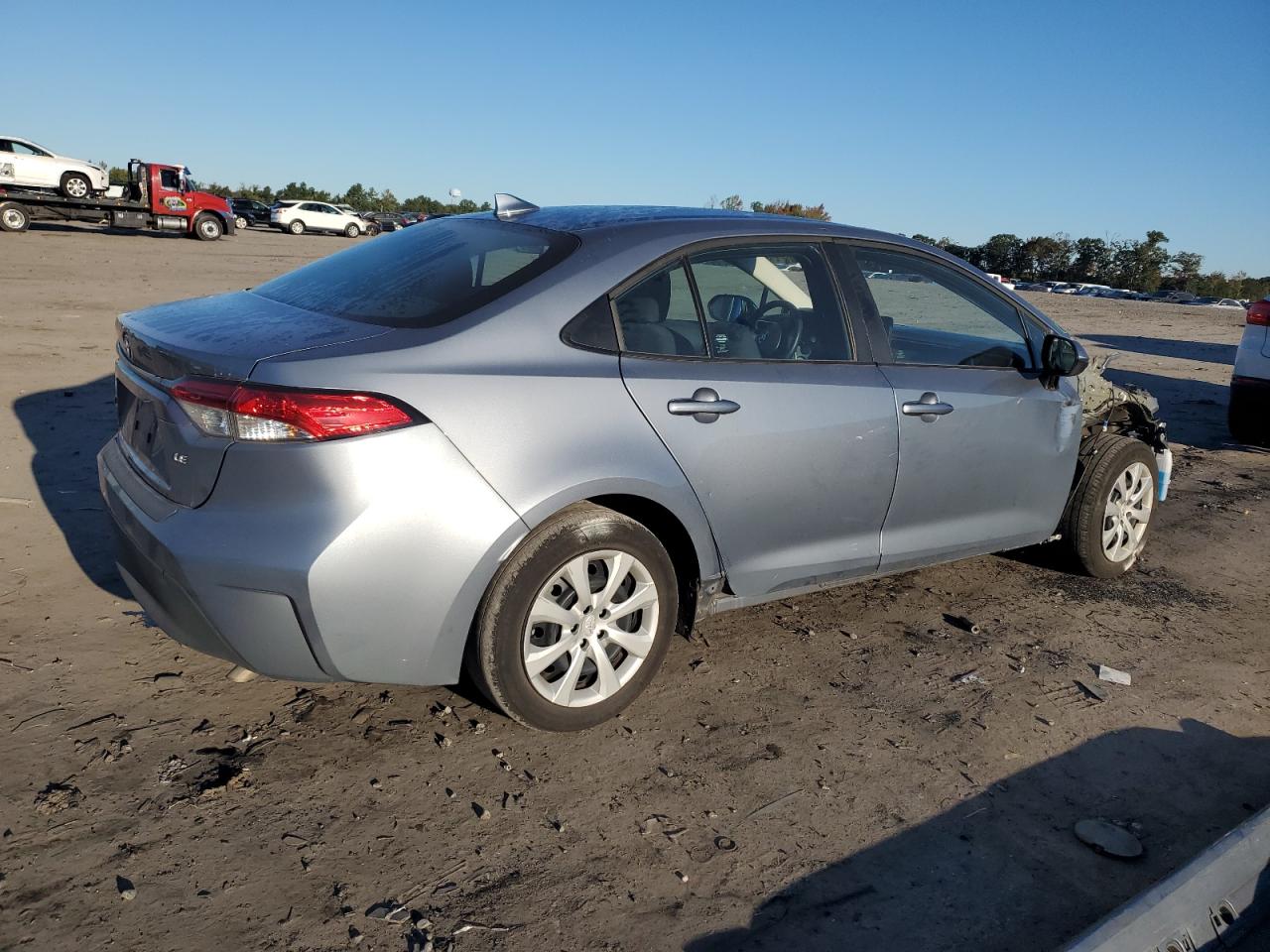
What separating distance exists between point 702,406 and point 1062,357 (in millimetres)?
1997

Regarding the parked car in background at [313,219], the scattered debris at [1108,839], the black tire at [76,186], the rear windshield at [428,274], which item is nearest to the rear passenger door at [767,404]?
the rear windshield at [428,274]

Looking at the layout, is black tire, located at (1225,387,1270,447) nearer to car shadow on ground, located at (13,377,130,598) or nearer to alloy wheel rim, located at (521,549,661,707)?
alloy wheel rim, located at (521,549,661,707)

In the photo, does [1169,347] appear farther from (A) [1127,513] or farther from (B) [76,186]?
(B) [76,186]

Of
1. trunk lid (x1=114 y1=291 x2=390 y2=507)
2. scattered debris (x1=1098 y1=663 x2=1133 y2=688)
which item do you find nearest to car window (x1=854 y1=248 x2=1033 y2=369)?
scattered debris (x1=1098 y1=663 x2=1133 y2=688)

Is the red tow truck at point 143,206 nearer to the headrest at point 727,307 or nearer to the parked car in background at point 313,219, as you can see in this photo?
the parked car in background at point 313,219

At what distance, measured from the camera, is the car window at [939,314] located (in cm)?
415

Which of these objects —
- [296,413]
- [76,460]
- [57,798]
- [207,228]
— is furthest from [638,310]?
[207,228]

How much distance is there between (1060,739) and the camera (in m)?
3.55

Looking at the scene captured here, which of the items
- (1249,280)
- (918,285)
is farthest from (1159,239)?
(918,285)

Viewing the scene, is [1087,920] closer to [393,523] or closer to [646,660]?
[646,660]

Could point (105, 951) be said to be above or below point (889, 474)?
below

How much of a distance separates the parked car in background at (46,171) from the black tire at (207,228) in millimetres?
3023

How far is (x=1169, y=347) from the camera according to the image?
1775cm

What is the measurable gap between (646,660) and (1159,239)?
8641cm
